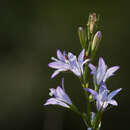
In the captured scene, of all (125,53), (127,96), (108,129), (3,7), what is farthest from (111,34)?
(3,7)

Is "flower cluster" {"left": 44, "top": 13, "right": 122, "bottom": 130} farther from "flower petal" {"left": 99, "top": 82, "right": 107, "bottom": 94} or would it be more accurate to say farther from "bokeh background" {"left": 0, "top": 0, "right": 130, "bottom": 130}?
"bokeh background" {"left": 0, "top": 0, "right": 130, "bottom": 130}

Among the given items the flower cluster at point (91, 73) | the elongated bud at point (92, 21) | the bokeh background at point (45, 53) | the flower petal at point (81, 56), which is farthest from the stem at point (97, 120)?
the bokeh background at point (45, 53)

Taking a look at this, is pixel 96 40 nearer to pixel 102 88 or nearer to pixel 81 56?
pixel 81 56

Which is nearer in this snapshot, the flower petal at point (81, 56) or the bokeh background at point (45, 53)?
the flower petal at point (81, 56)

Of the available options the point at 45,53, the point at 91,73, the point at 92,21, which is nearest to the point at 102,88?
the point at 91,73

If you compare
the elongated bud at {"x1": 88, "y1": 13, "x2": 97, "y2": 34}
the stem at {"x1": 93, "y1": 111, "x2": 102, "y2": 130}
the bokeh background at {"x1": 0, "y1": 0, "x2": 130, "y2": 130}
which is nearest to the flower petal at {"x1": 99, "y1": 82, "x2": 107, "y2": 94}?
the stem at {"x1": 93, "y1": 111, "x2": 102, "y2": 130}

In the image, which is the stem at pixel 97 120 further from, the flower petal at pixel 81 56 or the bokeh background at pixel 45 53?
the bokeh background at pixel 45 53

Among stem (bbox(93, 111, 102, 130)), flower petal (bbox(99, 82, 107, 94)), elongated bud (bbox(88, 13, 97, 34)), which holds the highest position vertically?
elongated bud (bbox(88, 13, 97, 34))

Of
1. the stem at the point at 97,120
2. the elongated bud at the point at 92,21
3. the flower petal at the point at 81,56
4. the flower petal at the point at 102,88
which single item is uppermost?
the elongated bud at the point at 92,21

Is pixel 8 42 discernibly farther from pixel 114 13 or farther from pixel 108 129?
pixel 108 129
